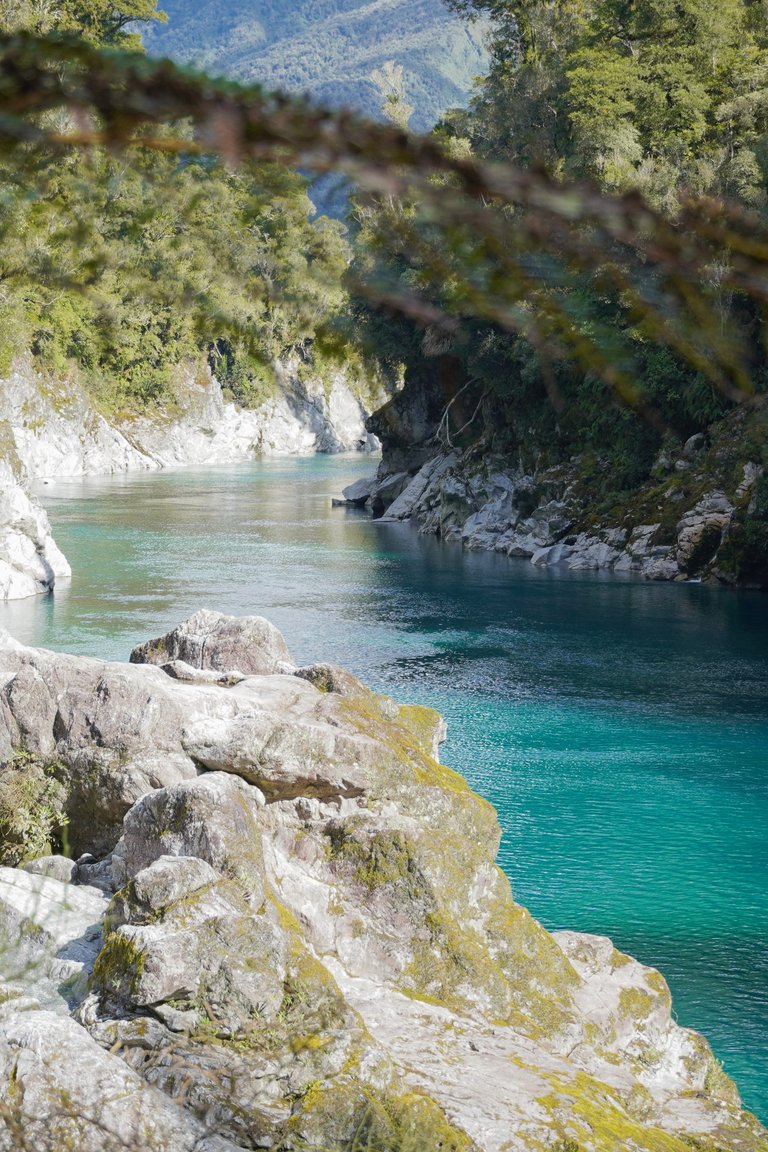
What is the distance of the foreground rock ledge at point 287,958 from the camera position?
17.6 ft

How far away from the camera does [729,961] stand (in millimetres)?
10234

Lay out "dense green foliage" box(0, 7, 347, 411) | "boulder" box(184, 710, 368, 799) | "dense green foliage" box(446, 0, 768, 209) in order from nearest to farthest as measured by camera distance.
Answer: "dense green foliage" box(0, 7, 347, 411) < "boulder" box(184, 710, 368, 799) < "dense green foliage" box(446, 0, 768, 209)

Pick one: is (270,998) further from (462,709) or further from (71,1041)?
(462,709)

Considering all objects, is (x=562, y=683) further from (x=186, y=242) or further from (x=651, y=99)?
(x=651, y=99)

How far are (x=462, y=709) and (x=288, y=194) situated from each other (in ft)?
53.1

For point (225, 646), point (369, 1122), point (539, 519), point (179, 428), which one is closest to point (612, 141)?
point (539, 519)

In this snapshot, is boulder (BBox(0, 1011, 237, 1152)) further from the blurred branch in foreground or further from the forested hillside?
the forested hillside

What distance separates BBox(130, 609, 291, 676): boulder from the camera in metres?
11.7

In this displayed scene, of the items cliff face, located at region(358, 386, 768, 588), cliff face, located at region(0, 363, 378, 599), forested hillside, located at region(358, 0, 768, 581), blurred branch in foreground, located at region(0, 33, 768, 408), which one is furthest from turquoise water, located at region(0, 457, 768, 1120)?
blurred branch in foreground, located at region(0, 33, 768, 408)

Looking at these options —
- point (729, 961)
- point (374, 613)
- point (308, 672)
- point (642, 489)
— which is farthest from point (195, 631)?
point (642, 489)

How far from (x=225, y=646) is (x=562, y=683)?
9.39 meters

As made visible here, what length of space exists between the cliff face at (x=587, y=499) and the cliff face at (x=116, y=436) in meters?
6.11

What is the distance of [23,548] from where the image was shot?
27.6 m

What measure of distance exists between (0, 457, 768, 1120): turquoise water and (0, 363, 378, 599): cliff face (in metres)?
1.78
